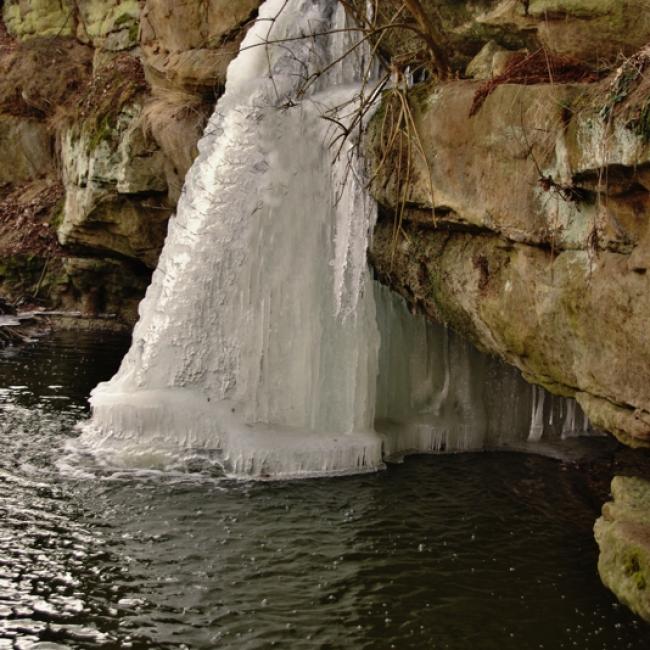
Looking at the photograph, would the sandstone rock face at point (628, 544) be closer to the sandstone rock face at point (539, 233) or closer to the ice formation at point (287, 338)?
the sandstone rock face at point (539, 233)

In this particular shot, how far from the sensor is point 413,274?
7.37 meters

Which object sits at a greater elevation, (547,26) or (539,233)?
(547,26)

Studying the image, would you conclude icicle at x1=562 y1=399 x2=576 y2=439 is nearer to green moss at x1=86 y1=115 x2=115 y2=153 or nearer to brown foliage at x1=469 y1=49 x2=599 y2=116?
brown foliage at x1=469 y1=49 x2=599 y2=116

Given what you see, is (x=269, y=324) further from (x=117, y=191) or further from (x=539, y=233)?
(x=117, y=191)

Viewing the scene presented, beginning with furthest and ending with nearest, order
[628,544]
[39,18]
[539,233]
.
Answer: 1. [39,18]
2. [539,233]
3. [628,544]

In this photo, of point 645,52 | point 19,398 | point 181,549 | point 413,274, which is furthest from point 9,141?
point 645,52

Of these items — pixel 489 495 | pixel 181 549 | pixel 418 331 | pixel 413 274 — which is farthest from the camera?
pixel 418 331

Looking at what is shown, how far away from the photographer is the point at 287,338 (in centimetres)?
776

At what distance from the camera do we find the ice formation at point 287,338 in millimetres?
7555

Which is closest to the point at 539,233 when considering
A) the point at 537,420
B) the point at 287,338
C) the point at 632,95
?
the point at 632,95

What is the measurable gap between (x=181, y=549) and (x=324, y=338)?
109 inches

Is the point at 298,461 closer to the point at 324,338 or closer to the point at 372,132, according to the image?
the point at 324,338

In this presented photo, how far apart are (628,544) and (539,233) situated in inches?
83.7

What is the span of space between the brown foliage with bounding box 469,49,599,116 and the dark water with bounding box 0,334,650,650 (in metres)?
3.20
